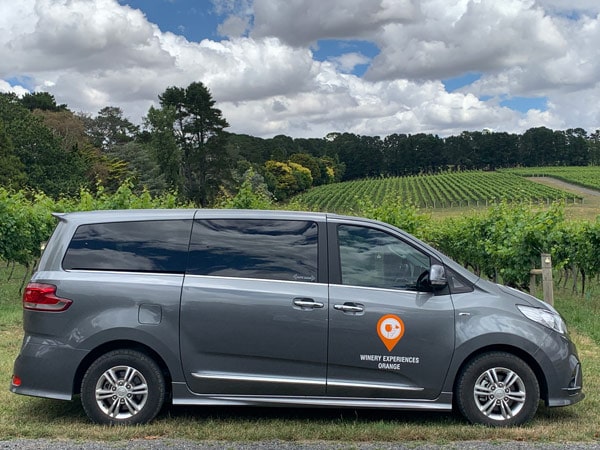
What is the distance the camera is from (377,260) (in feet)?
16.9

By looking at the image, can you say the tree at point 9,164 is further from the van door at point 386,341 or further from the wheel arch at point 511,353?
the wheel arch at point 511,353

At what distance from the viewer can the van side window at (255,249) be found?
16.6 feet

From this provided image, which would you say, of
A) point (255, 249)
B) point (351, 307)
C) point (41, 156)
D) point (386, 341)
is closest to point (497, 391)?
point (386, 341)

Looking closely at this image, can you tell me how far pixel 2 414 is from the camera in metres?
5.32

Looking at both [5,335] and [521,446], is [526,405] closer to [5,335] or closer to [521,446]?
[521,446]

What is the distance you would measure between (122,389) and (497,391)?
125 inches

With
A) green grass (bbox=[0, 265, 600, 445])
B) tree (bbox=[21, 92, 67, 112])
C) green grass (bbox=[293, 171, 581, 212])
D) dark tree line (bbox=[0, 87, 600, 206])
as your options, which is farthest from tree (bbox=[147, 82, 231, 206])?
green grass (bbox=[0, 265, 600, 445])

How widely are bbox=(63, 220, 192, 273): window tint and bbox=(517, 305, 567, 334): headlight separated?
3.00m

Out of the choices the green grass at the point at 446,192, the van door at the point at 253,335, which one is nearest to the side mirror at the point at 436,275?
the van door at the point at 253,335

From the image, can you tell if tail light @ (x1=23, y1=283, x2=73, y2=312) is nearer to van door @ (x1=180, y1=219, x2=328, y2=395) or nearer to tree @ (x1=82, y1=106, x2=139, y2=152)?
van door @ (x1=180, y1=219, x2=328, y2=395)

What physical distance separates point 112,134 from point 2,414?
88699 millimetres

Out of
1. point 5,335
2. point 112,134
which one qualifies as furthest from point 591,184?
point 5,335

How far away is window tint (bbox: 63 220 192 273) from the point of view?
16.7 ft

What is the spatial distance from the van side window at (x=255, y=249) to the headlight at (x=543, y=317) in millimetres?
1884
